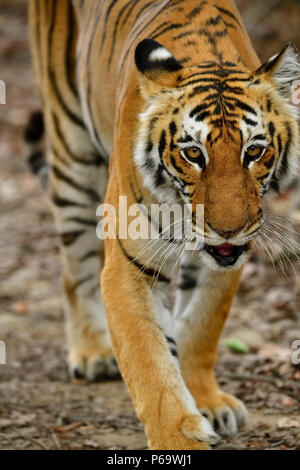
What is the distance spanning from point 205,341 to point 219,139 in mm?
1103

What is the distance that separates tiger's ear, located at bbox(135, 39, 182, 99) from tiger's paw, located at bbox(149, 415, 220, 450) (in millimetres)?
1142

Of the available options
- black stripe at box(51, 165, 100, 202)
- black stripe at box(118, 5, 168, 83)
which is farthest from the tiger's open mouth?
black stripe at box(51, 165, 100, 202)

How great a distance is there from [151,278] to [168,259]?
0.10 meters

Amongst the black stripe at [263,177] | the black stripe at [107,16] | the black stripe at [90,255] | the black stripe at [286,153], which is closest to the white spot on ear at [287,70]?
the black stripe at [286,153]

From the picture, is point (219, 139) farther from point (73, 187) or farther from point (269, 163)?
point (73, 187)

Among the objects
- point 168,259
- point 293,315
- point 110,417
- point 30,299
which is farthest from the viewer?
point 30,299

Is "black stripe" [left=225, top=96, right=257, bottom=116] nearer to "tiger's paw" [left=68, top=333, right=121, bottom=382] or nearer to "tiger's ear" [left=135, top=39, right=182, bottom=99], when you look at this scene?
"tiger's ear" [left=135, top=39, right=182, bottom=99]

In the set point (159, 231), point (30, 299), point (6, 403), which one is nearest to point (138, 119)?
point (159, 231)

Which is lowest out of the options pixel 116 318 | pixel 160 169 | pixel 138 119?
pixel 116 318

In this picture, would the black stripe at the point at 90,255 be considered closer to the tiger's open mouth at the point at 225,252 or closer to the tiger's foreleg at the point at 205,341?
the tiger's foreleg at the point at 205,341

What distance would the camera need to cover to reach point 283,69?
2723 millimetres

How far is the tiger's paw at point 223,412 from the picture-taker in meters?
3.28
